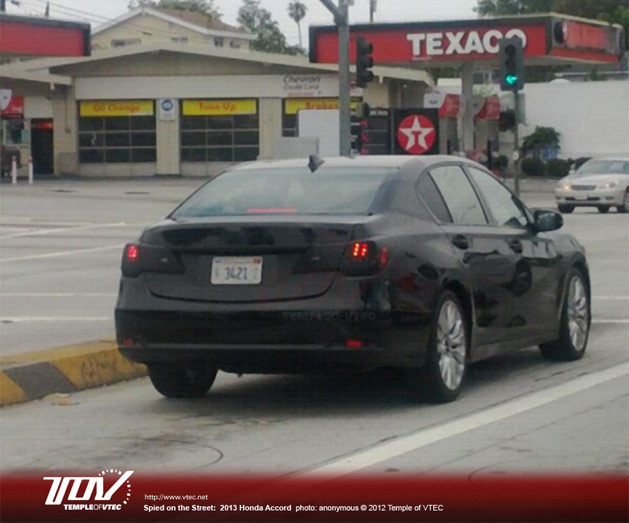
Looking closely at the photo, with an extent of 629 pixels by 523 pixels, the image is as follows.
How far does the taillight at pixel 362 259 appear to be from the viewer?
923cm

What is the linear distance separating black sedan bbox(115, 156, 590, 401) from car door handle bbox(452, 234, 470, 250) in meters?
0.02

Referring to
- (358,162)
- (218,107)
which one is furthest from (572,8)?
(358,162)

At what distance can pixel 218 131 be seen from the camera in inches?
2608

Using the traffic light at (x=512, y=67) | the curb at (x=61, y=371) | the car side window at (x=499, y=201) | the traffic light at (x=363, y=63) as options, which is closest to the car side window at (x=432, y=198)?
the car side window at (x=499, y=201)

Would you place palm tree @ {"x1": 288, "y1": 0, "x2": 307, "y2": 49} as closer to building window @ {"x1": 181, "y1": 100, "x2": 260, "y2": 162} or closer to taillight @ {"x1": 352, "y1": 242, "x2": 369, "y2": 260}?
building window @ {"x1": 181, "y1": 100, "x2": 260, "y2": 162}

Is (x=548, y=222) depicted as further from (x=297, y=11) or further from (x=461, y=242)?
(x=297, y=11)

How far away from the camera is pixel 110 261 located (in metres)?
24.0

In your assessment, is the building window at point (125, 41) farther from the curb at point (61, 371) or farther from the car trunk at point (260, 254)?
the car trunk at point (260, 254)

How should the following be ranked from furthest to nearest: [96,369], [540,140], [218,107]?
[540,140] → [218,107] → [96,369]

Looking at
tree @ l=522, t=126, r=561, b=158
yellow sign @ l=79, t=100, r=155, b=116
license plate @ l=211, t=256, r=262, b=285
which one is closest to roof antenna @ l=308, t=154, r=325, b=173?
license plate @ l=211, t=256, r=262, b=285

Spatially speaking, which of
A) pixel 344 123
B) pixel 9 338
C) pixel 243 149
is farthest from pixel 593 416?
pixel 243 149

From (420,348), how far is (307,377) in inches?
81.6

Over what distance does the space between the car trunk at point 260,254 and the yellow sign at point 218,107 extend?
56.5m

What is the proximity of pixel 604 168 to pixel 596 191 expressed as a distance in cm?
174
